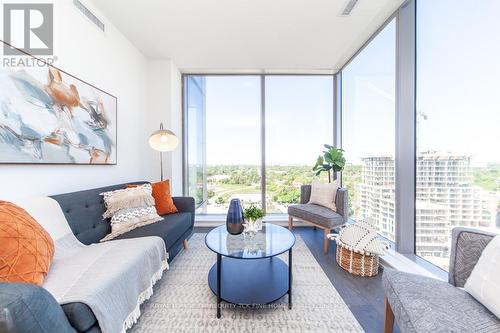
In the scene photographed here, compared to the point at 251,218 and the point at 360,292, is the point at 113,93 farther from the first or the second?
the point at 360,292

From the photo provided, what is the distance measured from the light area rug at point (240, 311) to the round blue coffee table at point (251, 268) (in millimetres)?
102

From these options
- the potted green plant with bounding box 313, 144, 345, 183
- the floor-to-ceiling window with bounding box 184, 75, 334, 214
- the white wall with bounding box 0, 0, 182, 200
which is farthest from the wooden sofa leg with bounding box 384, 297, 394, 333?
the white wall with bounding box 0, 0, 182, 200

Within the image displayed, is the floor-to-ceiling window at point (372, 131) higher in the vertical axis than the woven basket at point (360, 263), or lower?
higher

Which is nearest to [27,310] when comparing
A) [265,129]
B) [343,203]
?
[343,203]

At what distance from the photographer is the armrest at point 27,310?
53 cm

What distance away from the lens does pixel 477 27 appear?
1.51 metres

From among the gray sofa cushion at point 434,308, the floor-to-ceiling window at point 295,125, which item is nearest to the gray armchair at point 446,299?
the gray sofa cushion at point 434,308

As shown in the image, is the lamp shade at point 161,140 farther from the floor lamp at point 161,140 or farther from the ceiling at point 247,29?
the ceiling at point 247,29

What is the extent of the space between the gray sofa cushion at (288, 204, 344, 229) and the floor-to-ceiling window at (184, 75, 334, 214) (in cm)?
70

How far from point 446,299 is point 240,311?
1225 millimetres

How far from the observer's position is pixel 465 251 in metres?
1.09

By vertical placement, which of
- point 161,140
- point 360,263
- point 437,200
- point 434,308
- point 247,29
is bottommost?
point 360,263

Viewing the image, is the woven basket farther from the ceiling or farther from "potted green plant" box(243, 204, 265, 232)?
the ceiling

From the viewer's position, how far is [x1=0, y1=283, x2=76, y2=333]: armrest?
1.74 ft
